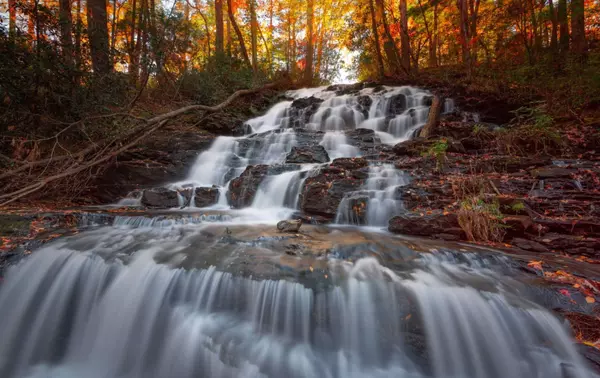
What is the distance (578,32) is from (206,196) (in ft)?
45.2

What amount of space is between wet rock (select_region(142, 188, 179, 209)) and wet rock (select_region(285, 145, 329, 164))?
336cm

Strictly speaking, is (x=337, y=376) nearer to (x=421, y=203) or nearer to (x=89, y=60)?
(x=421, y=203)

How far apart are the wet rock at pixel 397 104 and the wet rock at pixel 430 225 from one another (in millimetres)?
8129

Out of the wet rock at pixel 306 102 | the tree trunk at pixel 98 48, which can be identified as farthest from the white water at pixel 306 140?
the tree trunk at pixel 98 48

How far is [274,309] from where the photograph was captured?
292 cm

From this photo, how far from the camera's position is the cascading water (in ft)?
8.23

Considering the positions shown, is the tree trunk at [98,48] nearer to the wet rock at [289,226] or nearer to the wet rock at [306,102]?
the wet rock at [289,226]

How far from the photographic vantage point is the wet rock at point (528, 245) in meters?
3.77

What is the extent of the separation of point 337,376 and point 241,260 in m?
1.73

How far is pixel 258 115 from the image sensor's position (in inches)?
531

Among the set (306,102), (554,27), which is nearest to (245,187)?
(306,102)

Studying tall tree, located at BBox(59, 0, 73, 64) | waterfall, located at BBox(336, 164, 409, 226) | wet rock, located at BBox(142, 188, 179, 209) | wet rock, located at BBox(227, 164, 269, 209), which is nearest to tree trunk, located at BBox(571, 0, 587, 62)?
waterfall, located at BBox(336, 164, 409, 226)

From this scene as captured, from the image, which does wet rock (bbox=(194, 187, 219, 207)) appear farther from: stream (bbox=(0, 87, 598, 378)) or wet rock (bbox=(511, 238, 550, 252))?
wet rock (bbox=(511, 238, 550, 252))

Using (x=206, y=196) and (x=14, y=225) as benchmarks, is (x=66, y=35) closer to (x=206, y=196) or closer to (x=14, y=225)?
(x=14, y=225)
